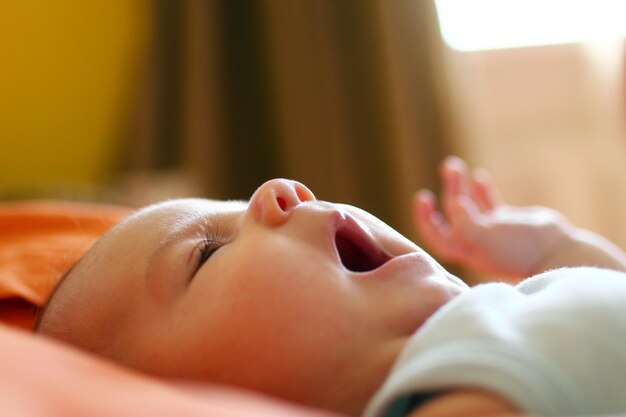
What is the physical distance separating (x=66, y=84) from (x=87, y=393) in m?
2.07

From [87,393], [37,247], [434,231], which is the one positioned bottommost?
[434,231]

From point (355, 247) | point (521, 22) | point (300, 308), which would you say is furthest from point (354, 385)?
point (521, 22)

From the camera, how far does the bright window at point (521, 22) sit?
1971 mm

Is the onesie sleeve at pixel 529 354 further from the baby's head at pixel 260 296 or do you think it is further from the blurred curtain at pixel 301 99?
the blurred curtain at pixel 301 99

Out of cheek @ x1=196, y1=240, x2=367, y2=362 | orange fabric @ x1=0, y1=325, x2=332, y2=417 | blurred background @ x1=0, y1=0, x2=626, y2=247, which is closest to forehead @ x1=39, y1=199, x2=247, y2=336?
cheek @ x1=196, y1=240, x2=367, y2=362

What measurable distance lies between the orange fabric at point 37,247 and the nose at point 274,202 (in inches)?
12.7

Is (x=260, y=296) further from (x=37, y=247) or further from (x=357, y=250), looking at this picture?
(x=37, y=247)

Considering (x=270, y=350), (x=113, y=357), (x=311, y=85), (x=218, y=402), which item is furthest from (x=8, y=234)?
(x=311, y=85)

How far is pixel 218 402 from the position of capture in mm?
443

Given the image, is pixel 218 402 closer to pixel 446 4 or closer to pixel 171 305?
pixel 171 305

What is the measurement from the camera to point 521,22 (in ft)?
6.85

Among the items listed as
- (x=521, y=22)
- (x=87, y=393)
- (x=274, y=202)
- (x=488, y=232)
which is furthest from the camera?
(x=521, y=22)

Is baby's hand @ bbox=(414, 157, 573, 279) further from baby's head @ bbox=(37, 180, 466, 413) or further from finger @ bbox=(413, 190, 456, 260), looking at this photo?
baby's head @ bbox=(37, 180, 466, 413)

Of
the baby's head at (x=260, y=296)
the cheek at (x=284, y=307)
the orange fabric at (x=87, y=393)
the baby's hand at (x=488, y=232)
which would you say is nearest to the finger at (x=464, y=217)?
the baby's hand at (x=488, y=232)
